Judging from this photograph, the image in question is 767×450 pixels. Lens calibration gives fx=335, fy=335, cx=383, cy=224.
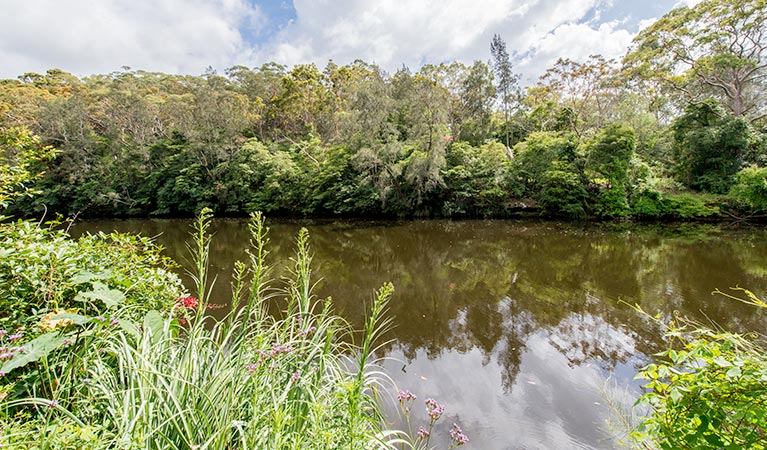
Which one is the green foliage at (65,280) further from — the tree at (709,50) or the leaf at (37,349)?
the tree at (709,50)

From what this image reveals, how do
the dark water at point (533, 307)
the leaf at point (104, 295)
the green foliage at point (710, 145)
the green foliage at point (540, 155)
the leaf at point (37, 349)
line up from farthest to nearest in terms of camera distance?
the green foliage at point (540, 155) < the green foliage at point (710, 145) < the dark water at point (533, 307) < the leaf at point (104, 295) < the leaf at point (37, 349)

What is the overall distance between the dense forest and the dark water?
3586mm

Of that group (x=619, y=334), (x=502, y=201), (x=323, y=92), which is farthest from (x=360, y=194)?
(x=619, y=334)

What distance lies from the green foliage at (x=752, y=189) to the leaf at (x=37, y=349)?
1634 cm

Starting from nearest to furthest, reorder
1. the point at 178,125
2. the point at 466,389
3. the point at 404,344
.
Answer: the point at 466,389
the point at 404,344
the point at 178,125

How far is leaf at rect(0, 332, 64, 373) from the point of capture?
1166mm

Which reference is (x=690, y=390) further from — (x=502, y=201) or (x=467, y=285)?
(x=502, y=201)

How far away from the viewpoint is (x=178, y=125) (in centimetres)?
2159

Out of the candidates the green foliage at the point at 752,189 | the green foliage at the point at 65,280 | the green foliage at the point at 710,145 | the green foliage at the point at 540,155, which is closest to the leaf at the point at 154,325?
the green foliage at the point at 65,280

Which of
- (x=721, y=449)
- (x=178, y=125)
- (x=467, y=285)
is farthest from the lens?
(x=178, y=125)

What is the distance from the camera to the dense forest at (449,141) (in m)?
12.9

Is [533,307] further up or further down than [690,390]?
further down

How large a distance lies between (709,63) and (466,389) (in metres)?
17.4

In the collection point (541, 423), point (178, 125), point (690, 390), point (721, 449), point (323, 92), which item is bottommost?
point (541, 423)
